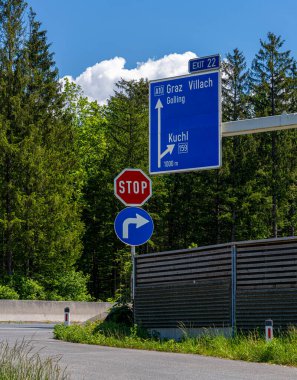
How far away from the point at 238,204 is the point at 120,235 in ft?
139

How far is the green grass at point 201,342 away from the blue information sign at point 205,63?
573 centimetres

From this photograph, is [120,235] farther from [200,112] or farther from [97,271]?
[97,271]

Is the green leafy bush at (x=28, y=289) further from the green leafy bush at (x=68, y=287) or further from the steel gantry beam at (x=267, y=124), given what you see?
the steel gantry beam at (x=267, y=124)

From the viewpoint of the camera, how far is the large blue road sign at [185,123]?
18016 mm

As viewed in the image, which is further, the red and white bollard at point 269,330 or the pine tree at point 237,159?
the pine tree at point 237,159

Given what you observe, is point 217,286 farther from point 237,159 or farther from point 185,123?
point 237,159

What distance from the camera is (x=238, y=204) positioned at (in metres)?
59.9

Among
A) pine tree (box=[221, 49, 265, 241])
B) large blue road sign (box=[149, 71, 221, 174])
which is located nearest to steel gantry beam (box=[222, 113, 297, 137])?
large blue road sign (box=[149, 71, 221, 174])

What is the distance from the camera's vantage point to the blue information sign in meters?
18.2

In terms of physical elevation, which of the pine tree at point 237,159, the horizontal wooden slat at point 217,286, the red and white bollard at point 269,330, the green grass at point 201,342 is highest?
the pine tree at point 237,159

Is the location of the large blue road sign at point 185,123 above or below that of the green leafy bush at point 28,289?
above

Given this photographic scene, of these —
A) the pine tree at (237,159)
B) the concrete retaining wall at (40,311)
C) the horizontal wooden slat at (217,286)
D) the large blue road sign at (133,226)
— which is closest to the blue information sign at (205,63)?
the large blue road sign at (133,226)

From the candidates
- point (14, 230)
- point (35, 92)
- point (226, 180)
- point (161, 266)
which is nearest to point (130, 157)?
point (226, 180)

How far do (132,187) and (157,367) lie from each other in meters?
7.32
